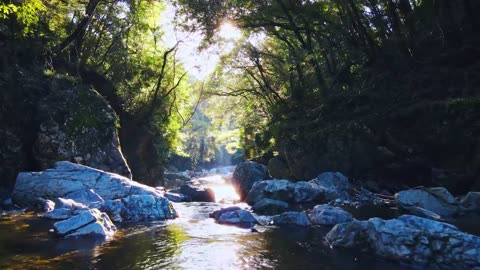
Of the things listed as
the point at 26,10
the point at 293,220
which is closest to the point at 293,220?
the point at 293,220

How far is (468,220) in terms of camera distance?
11438 mm

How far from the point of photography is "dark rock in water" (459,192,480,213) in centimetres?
1254

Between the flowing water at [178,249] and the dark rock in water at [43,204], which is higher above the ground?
the dark rock in water at [43,204]

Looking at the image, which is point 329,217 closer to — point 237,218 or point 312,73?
point 237,218

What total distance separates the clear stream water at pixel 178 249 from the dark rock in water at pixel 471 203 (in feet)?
17.9

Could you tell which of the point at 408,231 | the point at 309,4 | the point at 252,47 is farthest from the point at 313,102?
the point at 408,231

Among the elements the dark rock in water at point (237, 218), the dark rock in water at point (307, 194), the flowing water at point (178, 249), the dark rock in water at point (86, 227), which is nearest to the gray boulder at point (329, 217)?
the flowing water at point (178, 249)

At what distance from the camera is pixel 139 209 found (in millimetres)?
12305

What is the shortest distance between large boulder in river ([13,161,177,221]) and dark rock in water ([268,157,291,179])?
11.4 metres

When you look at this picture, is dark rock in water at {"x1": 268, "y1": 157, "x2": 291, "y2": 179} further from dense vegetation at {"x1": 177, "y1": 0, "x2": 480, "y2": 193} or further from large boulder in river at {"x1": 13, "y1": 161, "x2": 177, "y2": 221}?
large boulder in river at {"x1": 13, "y1": 161, "x2": 177, "y2": 221}

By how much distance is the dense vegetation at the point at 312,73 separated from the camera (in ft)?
54.9

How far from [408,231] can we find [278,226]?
4305mm

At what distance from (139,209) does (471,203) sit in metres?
11.3

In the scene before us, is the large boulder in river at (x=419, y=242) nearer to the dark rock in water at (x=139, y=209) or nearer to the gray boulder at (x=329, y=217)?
the gray boulder at (x=329, y=217)
